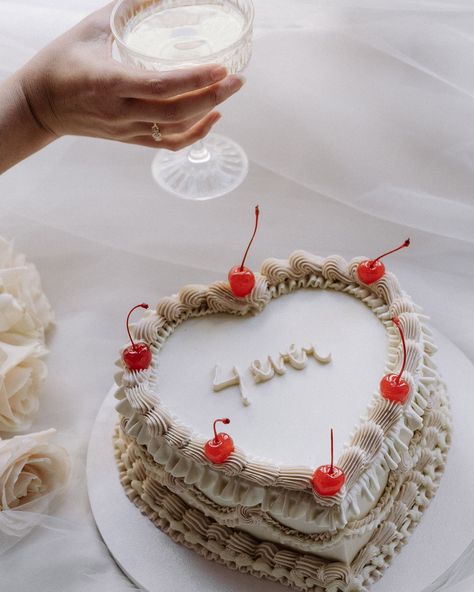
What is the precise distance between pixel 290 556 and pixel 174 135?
0.85 meters

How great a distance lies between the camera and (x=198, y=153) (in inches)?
83.5

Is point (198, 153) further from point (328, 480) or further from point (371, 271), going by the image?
point (328, 480)

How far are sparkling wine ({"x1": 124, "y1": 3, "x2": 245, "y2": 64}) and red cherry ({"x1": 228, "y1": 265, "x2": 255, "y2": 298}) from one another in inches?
16.1

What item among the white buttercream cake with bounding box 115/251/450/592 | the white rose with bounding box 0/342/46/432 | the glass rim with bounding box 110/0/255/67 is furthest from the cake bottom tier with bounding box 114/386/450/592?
the glass rim with bounding box 110/0/255/67

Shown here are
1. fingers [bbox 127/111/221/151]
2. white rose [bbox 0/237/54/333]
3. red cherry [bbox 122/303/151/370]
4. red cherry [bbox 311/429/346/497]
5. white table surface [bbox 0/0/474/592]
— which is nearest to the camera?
red cherry [bbox 311/429/346/497]

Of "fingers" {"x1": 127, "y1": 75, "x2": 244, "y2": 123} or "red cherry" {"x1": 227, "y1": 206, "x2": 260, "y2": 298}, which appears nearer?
"fingers" {"x1": 127, "y1": 75, "x2": 244, "y2": 123}

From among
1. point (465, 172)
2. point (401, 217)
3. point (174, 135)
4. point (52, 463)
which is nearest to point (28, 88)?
point (174, 135)

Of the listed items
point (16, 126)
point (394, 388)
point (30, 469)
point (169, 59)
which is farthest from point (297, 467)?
point (16, 126)

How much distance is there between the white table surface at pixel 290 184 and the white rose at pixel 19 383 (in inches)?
4.4

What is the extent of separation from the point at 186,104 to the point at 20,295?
26.1 inches

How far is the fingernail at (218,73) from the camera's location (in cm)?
146

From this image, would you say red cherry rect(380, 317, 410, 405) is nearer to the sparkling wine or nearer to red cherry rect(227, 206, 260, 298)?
red cherry rect(227, 206, 260, 298)

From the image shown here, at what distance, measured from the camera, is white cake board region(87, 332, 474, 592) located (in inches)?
63.6

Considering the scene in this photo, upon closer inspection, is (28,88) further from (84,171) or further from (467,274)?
(467,274)
